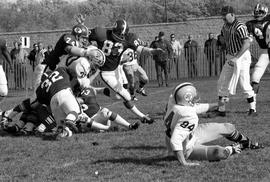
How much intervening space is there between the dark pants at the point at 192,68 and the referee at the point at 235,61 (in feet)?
41.0

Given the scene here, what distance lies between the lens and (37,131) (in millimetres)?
9523

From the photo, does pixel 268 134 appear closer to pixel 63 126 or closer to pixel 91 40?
pixel 63 126

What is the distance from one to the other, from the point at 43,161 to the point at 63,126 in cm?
155

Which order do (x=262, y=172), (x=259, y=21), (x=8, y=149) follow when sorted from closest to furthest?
(x=262, y=172) → (x=8, y=149) → (x=259, y=21)

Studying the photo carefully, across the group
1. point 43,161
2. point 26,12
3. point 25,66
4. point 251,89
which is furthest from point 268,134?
point 26,12

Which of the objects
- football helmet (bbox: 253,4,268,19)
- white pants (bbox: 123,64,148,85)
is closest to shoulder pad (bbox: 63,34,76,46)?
football helmet (bbox: 253,4,268,19)

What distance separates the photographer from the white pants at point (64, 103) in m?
8.45

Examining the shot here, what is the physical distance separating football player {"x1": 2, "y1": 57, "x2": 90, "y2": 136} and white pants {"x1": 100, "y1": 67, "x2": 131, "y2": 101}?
1.23 meters

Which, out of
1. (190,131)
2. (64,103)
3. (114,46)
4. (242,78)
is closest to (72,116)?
(64,103)

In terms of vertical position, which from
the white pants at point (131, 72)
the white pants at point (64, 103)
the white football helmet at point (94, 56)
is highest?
the white football helmet at point (94, 56)

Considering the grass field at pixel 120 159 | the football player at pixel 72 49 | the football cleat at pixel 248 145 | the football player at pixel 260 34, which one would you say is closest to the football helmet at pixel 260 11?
the football player at pixel 260 34

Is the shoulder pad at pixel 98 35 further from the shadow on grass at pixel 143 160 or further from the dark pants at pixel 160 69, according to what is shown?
the dark pants at pixel 160 69

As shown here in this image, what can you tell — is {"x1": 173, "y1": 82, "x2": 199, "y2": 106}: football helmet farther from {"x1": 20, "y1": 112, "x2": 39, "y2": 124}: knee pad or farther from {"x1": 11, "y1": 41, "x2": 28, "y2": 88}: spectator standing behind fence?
{"x1": 11, "y1": 41, "x2": 28, "y2": 88}: spectator standing behind fence

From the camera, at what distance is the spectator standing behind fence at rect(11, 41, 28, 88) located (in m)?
23.1
